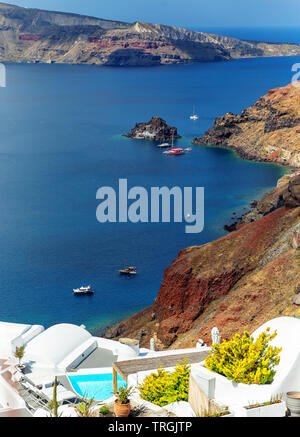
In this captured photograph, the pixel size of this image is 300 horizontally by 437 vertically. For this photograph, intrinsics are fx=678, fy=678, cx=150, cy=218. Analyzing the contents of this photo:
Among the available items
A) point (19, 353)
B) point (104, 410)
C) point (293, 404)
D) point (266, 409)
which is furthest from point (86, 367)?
point (293, 404)

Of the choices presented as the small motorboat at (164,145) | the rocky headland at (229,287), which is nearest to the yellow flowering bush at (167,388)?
the rocky headland at (229,287)

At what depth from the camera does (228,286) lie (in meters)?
43.6

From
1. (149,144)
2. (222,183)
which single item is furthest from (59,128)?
(222,183)

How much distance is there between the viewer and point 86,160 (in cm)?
11231

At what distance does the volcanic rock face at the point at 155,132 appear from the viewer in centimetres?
13138

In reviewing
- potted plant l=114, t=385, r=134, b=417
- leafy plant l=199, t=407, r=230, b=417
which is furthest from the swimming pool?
leafy plant l=199, t=407, r=230, b=417

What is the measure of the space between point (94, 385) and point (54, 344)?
12.7 feet

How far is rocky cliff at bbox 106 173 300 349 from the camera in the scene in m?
37.8

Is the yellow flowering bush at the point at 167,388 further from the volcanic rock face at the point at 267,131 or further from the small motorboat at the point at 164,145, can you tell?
the small motorboat at the point at 164,145

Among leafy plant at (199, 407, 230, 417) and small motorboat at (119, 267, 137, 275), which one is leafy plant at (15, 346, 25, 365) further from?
small motorboat at (119, 267, 137, 275)

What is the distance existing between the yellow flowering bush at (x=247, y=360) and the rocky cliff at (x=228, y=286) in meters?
17.7

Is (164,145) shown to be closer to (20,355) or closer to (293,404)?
(20,355)

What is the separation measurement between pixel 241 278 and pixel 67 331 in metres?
18.0

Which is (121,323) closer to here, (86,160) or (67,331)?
(67,331)
